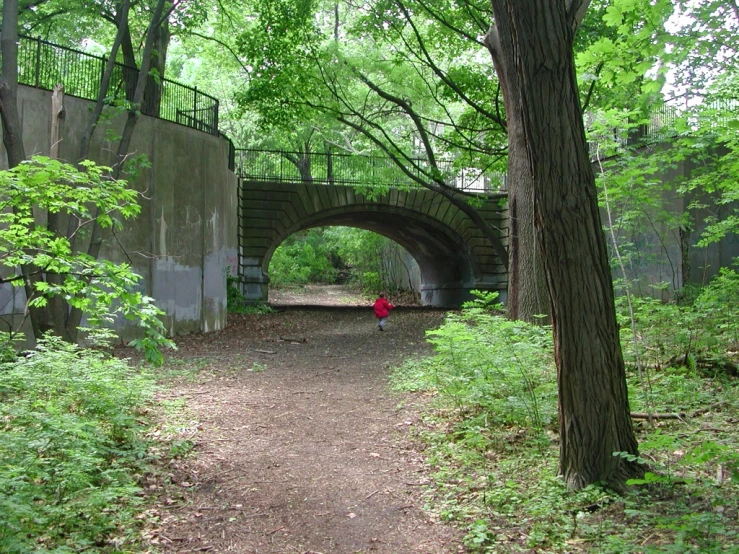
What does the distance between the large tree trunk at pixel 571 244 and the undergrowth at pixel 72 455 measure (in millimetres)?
2880

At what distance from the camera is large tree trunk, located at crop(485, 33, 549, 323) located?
8828 millimetres

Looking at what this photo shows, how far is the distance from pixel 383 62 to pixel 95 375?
38.6 feet

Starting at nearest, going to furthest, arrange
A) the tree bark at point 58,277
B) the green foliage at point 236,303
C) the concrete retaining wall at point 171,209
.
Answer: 1. the tree bark at point 58,277
2. the concrete retaining wall at point 171,209
3. the green foliage at point 236,303

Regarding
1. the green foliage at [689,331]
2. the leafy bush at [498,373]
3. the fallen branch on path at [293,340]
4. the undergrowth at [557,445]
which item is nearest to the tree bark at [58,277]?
the undergrowth at [557,445]

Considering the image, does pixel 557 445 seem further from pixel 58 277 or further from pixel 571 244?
pixel 58 277

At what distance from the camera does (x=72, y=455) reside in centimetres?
419

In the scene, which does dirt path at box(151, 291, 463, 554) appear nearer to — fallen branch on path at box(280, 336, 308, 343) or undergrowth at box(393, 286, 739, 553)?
undergrowth at box(393, 286, 739, 553)

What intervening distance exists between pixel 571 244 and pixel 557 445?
6.11ft

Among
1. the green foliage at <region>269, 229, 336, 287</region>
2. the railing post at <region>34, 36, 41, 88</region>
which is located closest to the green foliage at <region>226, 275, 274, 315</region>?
the railing post at <region>34, 36, 41, 88</region>

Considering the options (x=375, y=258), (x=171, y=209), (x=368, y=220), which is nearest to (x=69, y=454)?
(x=171, y=209)

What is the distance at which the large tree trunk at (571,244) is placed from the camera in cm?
395

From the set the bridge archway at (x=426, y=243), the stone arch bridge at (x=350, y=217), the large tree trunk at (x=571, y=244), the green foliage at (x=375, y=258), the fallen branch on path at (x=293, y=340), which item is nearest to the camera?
the large tree trunk at (x=571, y=244)

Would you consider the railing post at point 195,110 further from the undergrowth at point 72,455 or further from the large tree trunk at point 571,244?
the large tree trunk at point 571,244

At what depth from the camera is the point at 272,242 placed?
→ 19.9 m
